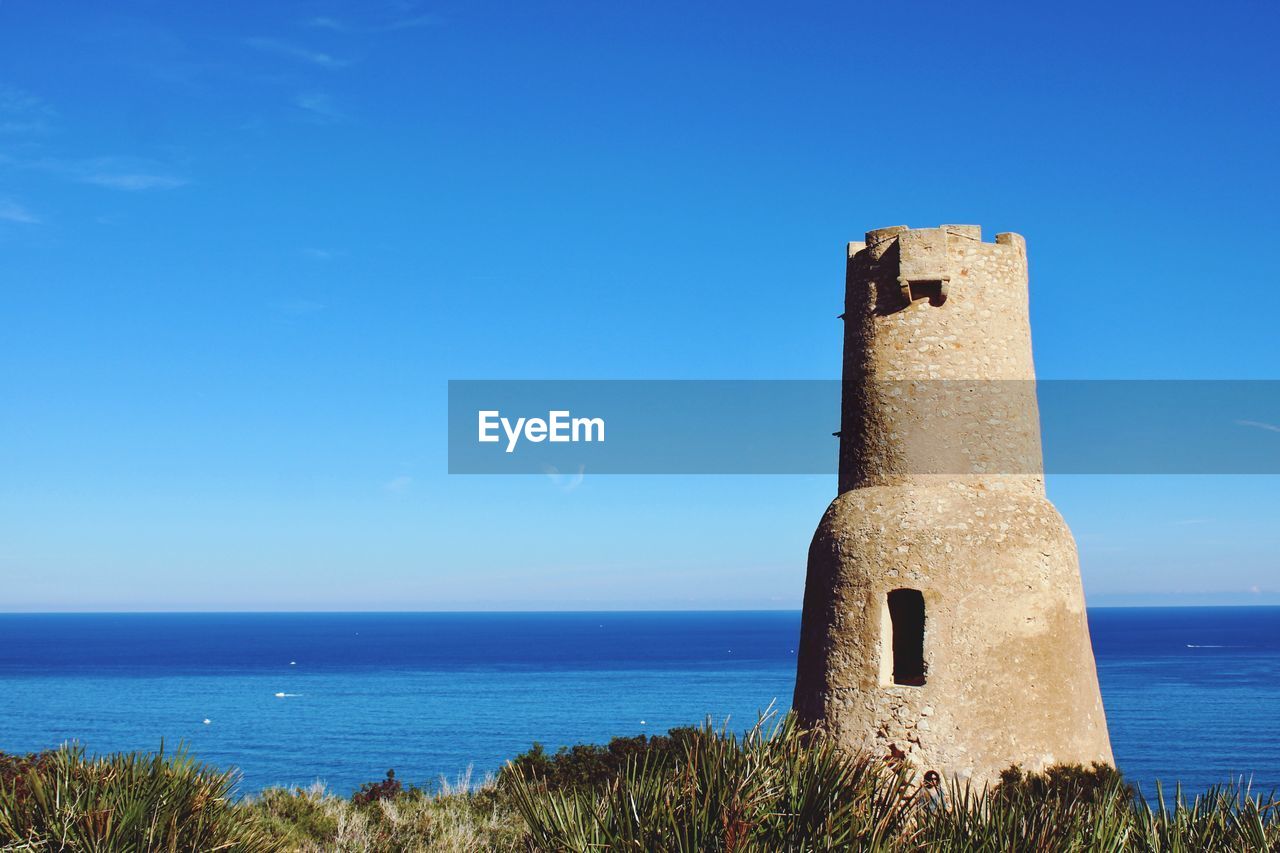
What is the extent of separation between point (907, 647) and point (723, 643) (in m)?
155

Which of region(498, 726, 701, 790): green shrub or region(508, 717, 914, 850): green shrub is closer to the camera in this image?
region(508, 717, 914, 850): green shrub

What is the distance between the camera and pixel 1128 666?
9769 centimetres

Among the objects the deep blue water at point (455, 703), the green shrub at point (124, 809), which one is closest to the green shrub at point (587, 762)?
the green shrub at point (124, 809)

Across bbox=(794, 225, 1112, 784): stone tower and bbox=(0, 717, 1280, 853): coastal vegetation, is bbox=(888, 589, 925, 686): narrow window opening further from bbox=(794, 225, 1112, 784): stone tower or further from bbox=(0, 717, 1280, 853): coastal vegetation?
bbox=(0, 717, 1280, 853): coastal vegetation

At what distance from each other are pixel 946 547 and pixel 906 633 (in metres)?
1.39

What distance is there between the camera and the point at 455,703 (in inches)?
2931

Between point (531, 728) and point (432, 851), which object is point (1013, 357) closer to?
point (432, 851)

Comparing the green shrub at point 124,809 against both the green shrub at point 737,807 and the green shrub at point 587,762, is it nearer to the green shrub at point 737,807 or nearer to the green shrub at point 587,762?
the green shrub at point 737,807

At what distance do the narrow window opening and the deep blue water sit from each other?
17.0 metres

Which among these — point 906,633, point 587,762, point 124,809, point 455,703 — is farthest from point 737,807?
point 455,703

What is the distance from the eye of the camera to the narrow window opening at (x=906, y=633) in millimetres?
12680

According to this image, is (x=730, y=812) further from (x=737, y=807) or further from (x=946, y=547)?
(x=946, y=547)

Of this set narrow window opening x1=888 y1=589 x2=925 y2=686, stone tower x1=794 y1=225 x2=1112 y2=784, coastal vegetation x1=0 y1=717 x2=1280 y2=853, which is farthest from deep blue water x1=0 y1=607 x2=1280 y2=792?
coastal vegetation x1=0 y1=717 x2=1280 y2=853

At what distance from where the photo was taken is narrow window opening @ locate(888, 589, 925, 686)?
1268 cm
